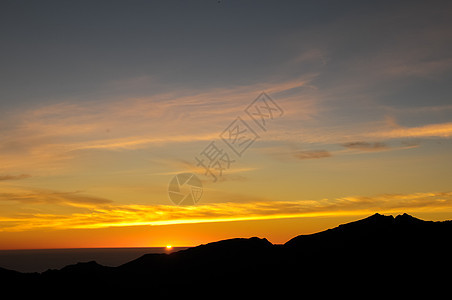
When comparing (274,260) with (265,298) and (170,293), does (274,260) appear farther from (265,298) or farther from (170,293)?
(170,293)

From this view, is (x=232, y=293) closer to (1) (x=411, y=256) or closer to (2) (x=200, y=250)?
(2) (x=200, y=250)

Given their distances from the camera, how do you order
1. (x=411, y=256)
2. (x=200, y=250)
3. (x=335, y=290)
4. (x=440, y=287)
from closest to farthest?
(x=440, y=287), (x=335, y=290), (x=411, y=256), (x=200, y=250)

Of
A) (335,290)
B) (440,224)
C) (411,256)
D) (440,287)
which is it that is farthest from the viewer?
(440,224)

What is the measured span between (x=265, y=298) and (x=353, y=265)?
41.1 feet

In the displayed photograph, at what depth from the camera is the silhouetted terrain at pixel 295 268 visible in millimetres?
55406

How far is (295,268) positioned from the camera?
61.3m

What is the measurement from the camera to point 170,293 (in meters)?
59.6

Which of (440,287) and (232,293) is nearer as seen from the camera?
(440,287)

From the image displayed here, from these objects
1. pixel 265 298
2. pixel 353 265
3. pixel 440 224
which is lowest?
pixel 265 298

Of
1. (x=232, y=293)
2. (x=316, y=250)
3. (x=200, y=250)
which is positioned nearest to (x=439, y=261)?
(x=316, y=250)

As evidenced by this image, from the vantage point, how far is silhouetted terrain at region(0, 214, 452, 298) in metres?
55.4

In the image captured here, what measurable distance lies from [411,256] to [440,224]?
969 centimetres

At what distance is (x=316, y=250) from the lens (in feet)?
213

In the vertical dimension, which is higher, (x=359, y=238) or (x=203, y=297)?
(x=359, y=238)
